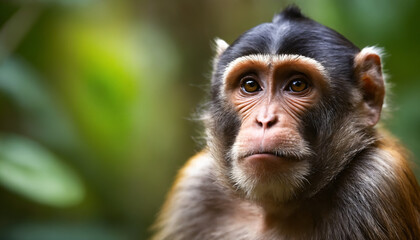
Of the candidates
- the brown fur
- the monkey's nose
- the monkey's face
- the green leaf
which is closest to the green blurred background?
the green leaf

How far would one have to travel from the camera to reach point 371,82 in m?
5.53

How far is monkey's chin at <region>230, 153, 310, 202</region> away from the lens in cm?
494

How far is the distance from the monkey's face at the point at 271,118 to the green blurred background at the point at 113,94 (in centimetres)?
249

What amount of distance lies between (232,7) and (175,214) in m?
4.73

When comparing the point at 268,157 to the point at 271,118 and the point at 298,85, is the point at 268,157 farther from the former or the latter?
the point at 298,85

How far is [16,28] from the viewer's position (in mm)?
8094

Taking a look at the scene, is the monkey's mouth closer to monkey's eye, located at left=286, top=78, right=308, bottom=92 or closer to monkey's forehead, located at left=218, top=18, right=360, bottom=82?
monkey's eye, located at left=286, top=78, right=308, bottom=92

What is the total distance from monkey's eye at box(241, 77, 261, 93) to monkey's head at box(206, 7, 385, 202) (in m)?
0.01

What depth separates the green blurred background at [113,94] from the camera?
7.64m

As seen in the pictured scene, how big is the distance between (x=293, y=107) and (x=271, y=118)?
0.97ft

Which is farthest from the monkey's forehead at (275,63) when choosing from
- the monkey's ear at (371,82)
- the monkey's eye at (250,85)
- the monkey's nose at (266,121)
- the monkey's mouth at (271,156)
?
the monkey's mouth at (271,156)

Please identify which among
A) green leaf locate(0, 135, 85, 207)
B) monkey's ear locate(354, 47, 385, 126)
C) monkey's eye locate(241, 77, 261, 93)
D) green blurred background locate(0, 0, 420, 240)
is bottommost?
monkey's ear locate(354, 47, 385, 126)

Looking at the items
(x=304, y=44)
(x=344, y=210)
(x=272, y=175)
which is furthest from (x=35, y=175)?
(x=344, y=210)

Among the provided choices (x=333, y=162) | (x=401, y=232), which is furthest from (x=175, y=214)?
(x=401, y=232)
